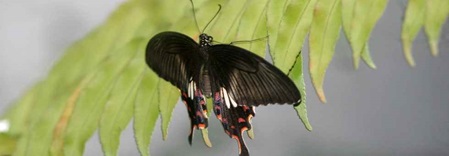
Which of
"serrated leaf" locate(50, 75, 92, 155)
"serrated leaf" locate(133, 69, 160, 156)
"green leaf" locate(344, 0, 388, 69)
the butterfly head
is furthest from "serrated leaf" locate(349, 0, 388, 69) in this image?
"serrated leaf" locate(50, 75, 92, 155)

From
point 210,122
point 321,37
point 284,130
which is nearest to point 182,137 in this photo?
point 210,122

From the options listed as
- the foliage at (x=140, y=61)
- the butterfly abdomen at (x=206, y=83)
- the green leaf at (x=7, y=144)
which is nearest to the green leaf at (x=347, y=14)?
the foliage at (x=140, y=61)

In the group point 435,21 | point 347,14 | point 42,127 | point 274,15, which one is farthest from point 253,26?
point 42,127

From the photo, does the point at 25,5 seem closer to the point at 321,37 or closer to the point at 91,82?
the point at 91,82

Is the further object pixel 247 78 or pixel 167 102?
pixel 167 102

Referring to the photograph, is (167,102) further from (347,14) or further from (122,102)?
(347,14)

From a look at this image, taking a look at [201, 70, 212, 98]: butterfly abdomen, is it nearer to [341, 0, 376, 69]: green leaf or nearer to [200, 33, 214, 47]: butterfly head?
[200, 33, 214, 47]: butterfly head

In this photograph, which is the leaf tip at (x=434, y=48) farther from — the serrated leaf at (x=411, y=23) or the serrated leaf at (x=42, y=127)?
the serrated leaf at (x=42, y=127)
